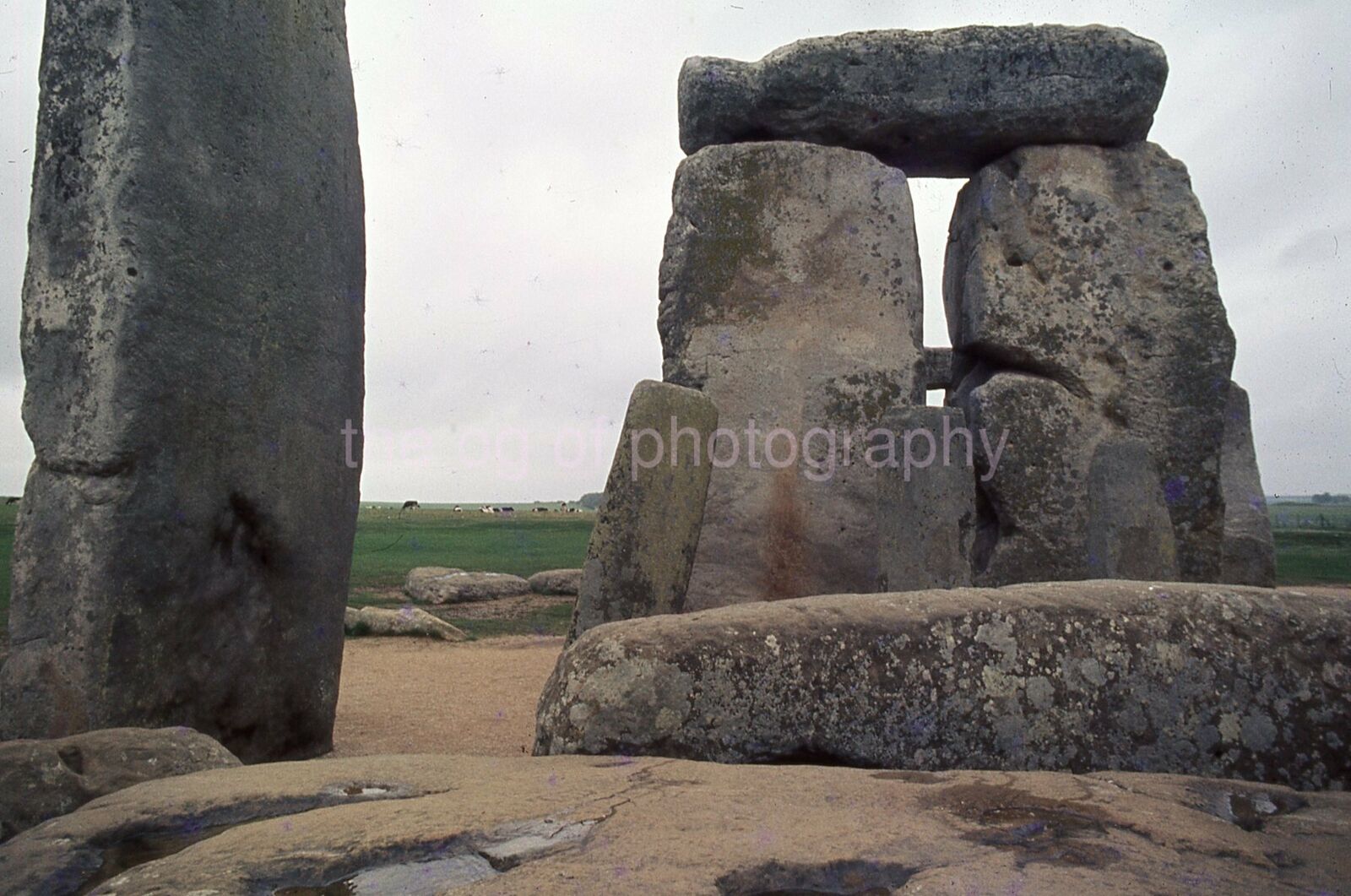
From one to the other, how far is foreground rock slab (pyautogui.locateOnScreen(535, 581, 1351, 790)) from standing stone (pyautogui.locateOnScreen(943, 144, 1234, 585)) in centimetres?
430

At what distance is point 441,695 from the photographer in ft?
22.5

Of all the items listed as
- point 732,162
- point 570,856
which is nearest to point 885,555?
point 732,162

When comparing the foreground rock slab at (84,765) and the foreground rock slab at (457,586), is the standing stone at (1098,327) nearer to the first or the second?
the foreground rock slab at (84,765)

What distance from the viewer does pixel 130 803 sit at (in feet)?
8.06

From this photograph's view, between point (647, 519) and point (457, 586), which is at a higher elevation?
point (647, 519)

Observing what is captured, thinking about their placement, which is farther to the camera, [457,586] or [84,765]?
[457,586]

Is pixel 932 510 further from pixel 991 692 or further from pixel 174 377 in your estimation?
pixel 174 377

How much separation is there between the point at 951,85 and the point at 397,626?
617 centimetres

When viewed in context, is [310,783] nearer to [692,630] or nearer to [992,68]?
[692,630]

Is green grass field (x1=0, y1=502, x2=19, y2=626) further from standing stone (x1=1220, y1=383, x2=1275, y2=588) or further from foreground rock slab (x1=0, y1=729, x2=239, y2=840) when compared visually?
standing stone (x1=1220, y1=383, x2=1275, y2=588)

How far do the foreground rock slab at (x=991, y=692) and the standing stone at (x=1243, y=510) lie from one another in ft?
19.3

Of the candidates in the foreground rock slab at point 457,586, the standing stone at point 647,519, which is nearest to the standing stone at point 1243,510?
the standing stone at point 647,519

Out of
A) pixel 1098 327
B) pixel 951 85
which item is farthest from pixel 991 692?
pixel 951 85

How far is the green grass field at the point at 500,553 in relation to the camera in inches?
422
